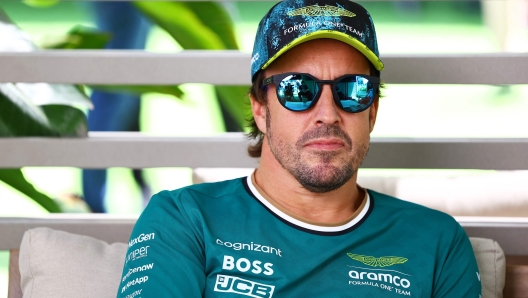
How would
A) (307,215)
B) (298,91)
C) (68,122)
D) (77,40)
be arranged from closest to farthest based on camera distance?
(298,91)
(307,215)
(68,122)
(77,40)

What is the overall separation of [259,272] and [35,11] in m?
1.59

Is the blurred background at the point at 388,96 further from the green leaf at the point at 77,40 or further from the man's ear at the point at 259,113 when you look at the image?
the man's ear at the point at 259,113

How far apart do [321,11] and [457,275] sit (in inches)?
29.8

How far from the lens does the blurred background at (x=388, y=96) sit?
2.48m

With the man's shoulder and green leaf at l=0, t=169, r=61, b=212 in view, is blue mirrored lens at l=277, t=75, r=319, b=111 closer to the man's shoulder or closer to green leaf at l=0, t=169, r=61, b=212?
the man's shoulder

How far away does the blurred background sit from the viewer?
8.13 feet

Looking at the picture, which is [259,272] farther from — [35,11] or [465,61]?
[35,11]

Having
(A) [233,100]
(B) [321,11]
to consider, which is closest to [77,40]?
(A) [233,100]

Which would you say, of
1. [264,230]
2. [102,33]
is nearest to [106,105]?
[102,33]

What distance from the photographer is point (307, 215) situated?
1.68 meters

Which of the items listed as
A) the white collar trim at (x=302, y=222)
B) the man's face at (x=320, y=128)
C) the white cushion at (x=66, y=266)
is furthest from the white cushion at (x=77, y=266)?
the man's face at (x=320, y=128)

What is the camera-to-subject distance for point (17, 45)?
7.47ft

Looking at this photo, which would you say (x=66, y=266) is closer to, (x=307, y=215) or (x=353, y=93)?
(x=307, y=215)

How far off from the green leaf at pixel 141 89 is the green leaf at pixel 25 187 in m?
0.47
